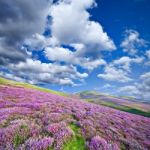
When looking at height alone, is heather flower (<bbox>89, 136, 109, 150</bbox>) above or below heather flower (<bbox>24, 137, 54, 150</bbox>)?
above

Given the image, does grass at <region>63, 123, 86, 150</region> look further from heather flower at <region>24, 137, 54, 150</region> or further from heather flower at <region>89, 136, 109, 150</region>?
heather flower at <region>24, 137, 54, 150</region>

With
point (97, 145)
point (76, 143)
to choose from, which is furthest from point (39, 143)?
point (97, 145)

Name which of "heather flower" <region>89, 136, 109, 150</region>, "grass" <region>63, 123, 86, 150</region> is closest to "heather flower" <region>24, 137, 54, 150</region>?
"grass" <region>63, 123, 86, 150</region>

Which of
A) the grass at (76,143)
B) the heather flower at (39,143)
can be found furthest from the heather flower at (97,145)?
the heather flower at (39,143)

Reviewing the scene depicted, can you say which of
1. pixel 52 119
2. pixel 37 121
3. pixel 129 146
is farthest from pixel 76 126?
pixel 129 146

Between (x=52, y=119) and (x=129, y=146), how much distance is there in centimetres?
555

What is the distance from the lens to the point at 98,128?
41.3 feet

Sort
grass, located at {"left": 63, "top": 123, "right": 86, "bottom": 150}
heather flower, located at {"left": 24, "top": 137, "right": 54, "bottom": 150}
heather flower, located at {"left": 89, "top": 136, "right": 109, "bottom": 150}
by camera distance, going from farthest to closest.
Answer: heather flower, located at {"left": 89, "top": 136, "right": 109, "bottom": 150} < grass, located at {"left": 63, "top": 123, "right": 86, "bottom": 150} < heather flower, located at {"left": 24, "top": 137, "right": 54, "bottom": 150}

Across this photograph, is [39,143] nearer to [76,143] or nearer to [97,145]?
[76,143]

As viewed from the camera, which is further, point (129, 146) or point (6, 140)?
point (129, 146)

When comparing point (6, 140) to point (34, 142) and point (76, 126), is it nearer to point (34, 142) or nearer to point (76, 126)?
point (34, 142)

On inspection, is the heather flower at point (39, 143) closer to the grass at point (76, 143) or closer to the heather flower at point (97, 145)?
the grass at point (76, 143)

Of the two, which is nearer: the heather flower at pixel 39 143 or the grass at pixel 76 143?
the heather flower at pixel 39 143

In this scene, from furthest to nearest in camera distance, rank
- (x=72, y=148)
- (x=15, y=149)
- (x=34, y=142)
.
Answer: (x=72, y=148)
(x=34, y=142)
(x=15, y=149)
